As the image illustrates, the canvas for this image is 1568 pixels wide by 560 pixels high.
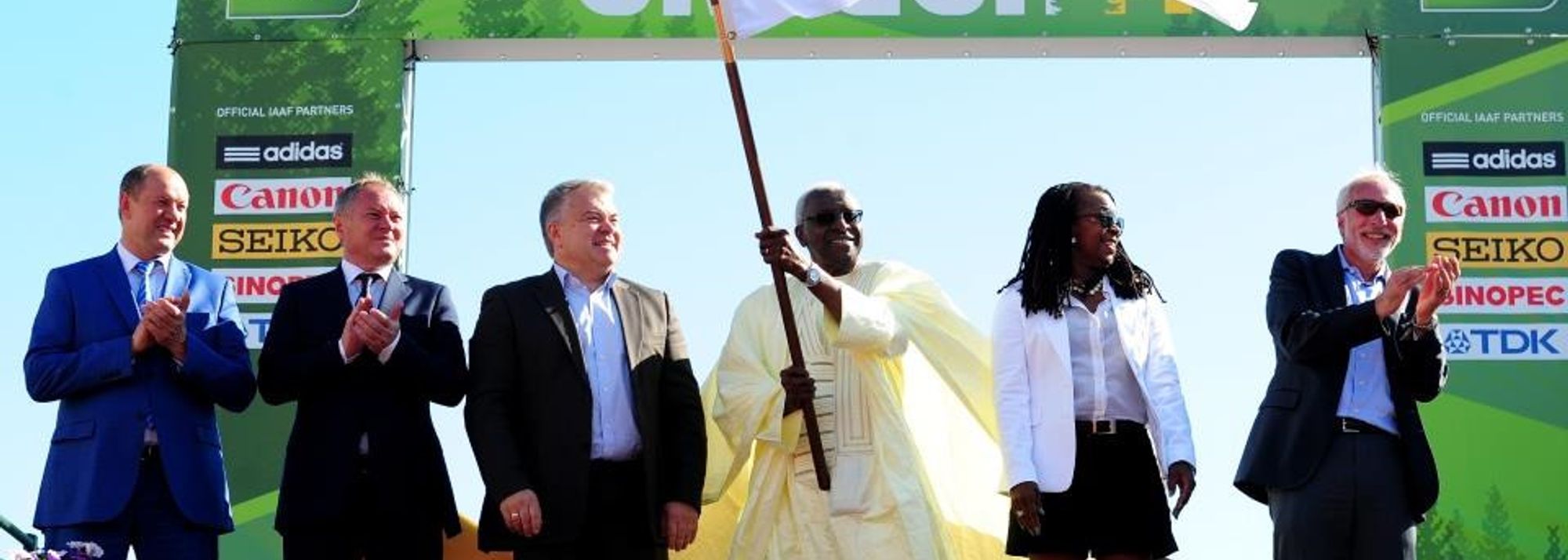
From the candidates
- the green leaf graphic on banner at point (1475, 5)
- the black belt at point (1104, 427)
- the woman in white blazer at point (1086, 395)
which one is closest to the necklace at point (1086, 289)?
the woman in white blazer at point (1086, 395)

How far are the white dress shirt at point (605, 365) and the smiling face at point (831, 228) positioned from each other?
0.88 metres

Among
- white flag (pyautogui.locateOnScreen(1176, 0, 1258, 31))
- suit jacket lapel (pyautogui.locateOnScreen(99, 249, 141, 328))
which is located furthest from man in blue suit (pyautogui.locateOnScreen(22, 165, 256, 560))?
white flag (pyautogui.locateOnScreen(1176, 0, 1258, 31))

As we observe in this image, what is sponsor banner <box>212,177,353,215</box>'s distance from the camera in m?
9.44

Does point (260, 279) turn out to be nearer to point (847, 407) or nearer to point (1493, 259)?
point (847, 407)

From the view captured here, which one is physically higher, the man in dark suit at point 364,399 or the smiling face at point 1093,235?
the smiling face at point 1093,235

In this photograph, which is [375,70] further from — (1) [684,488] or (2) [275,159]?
(1) [684,488]

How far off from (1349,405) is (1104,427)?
746 mm

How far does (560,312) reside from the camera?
21.7 feet

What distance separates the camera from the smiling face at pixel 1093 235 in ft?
22.1

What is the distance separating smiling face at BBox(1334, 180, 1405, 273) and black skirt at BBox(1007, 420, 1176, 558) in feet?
3.03

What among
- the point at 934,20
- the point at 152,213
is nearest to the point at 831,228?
the point at 152,213

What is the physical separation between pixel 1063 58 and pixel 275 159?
11.1 feet

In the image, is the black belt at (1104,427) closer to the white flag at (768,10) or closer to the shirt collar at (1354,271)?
the shirt collar at (1354,271)

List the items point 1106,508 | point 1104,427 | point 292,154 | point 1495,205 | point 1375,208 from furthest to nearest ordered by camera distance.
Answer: point 292,154, point 1495,205, point 1375,208, point 1104,427, point 1106,508
